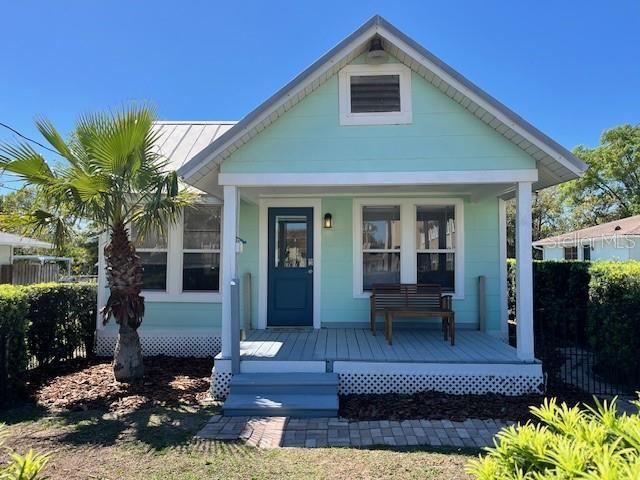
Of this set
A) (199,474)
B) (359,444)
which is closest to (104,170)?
(199,474)

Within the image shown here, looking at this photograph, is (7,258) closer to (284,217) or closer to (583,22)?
(284,217)

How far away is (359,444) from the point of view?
13.8ft

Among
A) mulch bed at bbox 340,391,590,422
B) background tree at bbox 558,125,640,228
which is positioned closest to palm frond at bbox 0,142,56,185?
mulch bed at bbox 340,391,590,422

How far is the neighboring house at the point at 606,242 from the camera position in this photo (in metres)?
16.8

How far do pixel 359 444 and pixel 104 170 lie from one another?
15.7ft

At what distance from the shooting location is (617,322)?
20.0 feet

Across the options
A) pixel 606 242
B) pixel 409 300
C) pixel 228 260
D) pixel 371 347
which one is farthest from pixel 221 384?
pixel 606 242

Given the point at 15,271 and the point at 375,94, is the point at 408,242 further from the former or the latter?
the point at 15,271

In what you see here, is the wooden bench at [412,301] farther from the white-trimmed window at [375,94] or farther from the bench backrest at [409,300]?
the white-trimmed window at [375,94]

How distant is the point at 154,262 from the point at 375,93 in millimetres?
5248

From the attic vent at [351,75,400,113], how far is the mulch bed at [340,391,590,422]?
4.00 meters

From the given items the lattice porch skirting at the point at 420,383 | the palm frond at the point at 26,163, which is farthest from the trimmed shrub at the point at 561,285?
the palm frond at the point at 26,163

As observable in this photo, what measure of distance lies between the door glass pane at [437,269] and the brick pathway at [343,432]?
345 centimetres

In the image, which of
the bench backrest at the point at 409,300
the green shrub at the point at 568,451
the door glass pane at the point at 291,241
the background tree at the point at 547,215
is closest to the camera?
the green shrub at the point at 568,451
